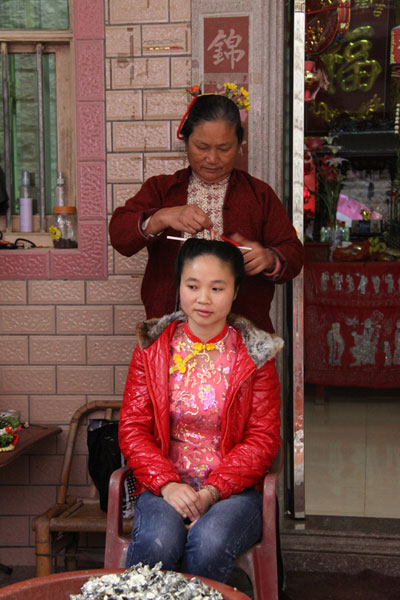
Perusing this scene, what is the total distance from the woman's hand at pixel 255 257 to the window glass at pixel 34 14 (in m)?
1.37

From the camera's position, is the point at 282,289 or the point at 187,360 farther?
the point at 282,289

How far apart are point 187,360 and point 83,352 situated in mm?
909

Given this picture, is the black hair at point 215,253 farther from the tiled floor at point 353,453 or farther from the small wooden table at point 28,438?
the tiled floor at point 353,453

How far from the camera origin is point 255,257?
2.08m

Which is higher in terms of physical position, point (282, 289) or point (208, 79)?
point (208, 79)

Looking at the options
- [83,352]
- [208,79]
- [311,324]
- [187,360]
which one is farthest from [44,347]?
[311,324]

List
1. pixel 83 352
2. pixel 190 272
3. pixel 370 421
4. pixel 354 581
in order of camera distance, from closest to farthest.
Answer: pixel 190 272, pixel 354 581, pixel 83 352, pixel 370 421

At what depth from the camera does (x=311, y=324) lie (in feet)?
16.3

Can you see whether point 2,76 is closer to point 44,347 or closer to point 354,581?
point 44,347

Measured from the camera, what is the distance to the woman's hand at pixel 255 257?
6.79ft

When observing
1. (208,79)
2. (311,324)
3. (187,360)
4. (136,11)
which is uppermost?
(136,11)

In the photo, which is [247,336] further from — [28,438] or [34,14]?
[34,14]

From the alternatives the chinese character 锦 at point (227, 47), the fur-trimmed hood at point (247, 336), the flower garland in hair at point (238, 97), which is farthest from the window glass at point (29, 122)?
the fur-trimmed hood at point (247, 336)

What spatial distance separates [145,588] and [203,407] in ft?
2.46
